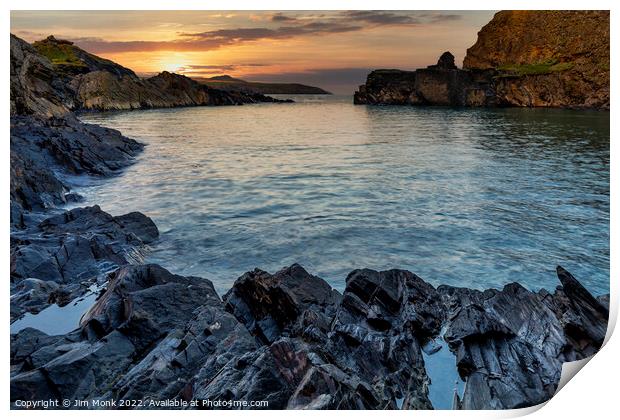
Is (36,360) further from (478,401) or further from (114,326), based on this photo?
(478,401)

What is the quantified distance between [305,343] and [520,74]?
86643 millimetres

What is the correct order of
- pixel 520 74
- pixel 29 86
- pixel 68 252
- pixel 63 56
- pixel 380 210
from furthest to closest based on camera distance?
1. pixel 63 56
2. pixel 520 74
3. pixel 29 86
4. pixel 380 210
5. pixel 68 252

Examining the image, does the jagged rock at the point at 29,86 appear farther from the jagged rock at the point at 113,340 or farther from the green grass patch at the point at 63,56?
the green grass patch at the point at 63,56

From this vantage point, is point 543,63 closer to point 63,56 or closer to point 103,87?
point 103,87

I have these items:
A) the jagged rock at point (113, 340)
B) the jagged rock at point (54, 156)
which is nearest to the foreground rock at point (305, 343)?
the jagged rock at point (113, 340)

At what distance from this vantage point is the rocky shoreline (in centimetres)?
563

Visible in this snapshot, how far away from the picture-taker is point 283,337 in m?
6.68

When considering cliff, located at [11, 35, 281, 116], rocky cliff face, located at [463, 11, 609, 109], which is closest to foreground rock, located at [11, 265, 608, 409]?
rocky cliff face, located at [463, 11, 609, 109]

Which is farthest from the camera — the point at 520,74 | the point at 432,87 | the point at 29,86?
the point at 432,87

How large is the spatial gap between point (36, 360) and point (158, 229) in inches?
319

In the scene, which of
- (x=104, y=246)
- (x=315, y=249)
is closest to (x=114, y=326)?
(x=104, y=246)

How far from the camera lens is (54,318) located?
761cm

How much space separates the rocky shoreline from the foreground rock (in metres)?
0.02

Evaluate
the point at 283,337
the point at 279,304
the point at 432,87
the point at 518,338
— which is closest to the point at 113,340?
the point at 283,337
